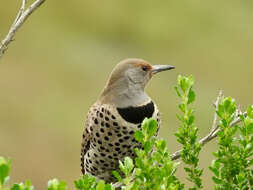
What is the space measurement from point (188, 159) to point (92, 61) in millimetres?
12436

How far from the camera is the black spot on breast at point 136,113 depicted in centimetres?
408

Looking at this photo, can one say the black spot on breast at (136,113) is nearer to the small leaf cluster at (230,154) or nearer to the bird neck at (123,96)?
the bird neck at (123,96)

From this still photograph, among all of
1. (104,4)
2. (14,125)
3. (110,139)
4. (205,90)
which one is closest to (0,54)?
(110,139)

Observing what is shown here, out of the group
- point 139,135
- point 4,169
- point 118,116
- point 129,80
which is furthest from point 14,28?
point 129,80

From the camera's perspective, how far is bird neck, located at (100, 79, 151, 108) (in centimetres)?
418

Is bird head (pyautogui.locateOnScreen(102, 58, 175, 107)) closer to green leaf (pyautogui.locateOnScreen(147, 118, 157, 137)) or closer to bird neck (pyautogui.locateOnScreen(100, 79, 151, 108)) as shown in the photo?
bird neck (pyautogui.locateOnScreen(100, 79, 151, 108))

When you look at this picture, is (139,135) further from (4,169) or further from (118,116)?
(118,116)

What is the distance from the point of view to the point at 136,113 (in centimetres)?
409

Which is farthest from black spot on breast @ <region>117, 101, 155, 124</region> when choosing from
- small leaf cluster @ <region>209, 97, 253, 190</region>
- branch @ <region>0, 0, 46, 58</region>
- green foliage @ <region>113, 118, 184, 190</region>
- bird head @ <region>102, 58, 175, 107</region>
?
green foliage @ <region>113, 118, 184, 190</region>

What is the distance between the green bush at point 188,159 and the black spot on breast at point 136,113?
1494mm

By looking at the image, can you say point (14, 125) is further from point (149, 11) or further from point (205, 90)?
point (149, 11)

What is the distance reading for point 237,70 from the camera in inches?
605

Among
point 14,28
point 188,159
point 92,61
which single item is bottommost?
point 188,159

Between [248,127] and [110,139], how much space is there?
6.13ft
